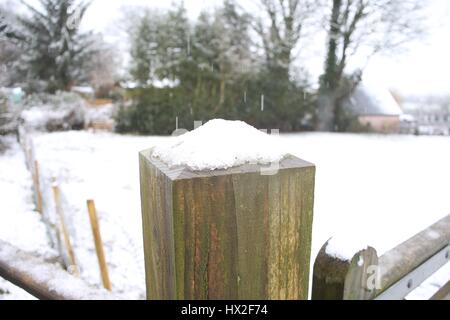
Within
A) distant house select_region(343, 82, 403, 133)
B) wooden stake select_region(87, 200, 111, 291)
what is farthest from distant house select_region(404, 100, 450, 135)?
wooden stake select_region(87, 200, 111, 291)

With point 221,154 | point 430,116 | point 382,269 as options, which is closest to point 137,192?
point 382,269

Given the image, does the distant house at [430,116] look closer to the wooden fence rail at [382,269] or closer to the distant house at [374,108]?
the distant house at [374,108]

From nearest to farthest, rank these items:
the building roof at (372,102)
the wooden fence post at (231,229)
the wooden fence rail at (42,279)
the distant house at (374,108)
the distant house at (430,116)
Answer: the wooden fence post at (231,229) < the wooden fence rail at (42,279) < the distant house at (430,116) < the building roof at (372,102) < the distant house at (374,108)

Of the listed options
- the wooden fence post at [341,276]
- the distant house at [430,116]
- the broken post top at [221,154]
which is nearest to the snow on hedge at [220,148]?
the broken post top at [221,154]

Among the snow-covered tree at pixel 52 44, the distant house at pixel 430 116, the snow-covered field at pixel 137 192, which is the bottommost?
the snow-covered field at pixel 137 192

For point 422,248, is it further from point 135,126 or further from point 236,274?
point 135,126

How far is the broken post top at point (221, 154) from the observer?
0.62m

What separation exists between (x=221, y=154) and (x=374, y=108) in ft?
47.4

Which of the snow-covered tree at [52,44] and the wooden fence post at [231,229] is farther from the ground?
the snow-covered tree at [52,44]

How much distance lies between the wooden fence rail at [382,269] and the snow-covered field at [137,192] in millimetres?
35

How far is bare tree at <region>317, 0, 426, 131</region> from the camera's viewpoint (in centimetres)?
1266

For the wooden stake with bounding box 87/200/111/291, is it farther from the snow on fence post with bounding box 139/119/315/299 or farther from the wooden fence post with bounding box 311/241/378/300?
the wooden fence post with bounding box 311/241/378/300

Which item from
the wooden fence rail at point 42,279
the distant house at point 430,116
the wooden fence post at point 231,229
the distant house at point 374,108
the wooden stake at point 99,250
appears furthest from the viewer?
the distant house at point 374,108
